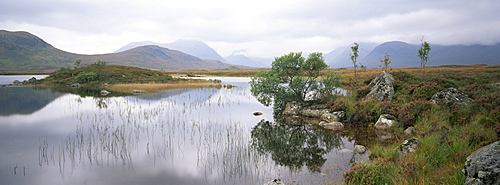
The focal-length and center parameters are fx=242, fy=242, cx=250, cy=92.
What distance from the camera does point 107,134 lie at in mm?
16609

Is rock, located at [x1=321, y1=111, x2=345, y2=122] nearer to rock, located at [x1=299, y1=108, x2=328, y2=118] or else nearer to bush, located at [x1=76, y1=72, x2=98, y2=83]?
rock, located at [x1=299, y1=108, x2=328, y2=118]

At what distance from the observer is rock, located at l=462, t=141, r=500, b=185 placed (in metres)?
5.68

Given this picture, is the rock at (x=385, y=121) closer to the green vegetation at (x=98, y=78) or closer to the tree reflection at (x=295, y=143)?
the tree reflection at (x=295, y=143)

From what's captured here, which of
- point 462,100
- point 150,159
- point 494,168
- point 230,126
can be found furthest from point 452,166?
point 230,126

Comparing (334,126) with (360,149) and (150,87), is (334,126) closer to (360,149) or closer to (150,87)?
(360,149)

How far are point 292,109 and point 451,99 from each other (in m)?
13.0

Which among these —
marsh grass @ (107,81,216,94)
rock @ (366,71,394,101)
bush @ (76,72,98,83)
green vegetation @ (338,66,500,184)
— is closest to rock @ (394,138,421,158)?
green vegetation @ (338,66,500,184)

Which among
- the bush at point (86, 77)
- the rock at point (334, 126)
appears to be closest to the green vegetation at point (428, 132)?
the rock at point (334, 126)

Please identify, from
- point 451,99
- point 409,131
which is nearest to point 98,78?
point 409,131

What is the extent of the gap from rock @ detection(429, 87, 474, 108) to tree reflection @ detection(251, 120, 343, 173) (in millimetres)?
7712

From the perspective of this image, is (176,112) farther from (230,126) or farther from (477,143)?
(477,143)

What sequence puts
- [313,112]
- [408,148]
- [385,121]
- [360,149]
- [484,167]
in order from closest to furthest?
[484,167]
[408,148]
[360,149]
[385,121]
[313,112]

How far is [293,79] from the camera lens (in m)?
25.8

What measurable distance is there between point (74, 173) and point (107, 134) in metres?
6.41
